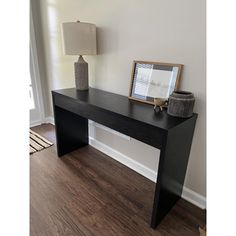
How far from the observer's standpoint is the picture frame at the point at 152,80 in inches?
54.6

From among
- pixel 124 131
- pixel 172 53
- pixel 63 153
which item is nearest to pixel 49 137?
pixel 63 153

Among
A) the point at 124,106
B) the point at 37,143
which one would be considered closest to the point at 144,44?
the point at 124,106

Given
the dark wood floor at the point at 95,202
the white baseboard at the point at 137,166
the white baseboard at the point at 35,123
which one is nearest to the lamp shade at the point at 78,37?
the white baseboard at the point at 137,166

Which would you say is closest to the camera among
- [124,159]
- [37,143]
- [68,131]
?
[124,159]

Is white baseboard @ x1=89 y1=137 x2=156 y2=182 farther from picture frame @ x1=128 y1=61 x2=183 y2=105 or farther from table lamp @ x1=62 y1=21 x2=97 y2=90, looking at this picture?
table lamp @ x1=62 y1=21 x2=97 y2=90

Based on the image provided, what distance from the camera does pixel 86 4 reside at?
187 cm

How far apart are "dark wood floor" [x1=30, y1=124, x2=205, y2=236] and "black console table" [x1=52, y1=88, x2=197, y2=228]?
0.14 meters

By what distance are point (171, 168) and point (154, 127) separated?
36 cm

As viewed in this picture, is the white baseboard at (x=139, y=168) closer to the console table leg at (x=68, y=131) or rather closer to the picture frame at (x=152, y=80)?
the console table leg at (x=68, y=131)

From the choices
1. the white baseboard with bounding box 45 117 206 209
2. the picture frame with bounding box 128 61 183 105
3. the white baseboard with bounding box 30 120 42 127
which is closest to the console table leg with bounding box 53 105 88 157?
the white baseboard with bounding box 45 117 206 209

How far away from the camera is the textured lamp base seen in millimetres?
1854

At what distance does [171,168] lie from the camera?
125 centimetres

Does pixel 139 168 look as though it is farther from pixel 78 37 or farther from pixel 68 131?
pixel 78 37
